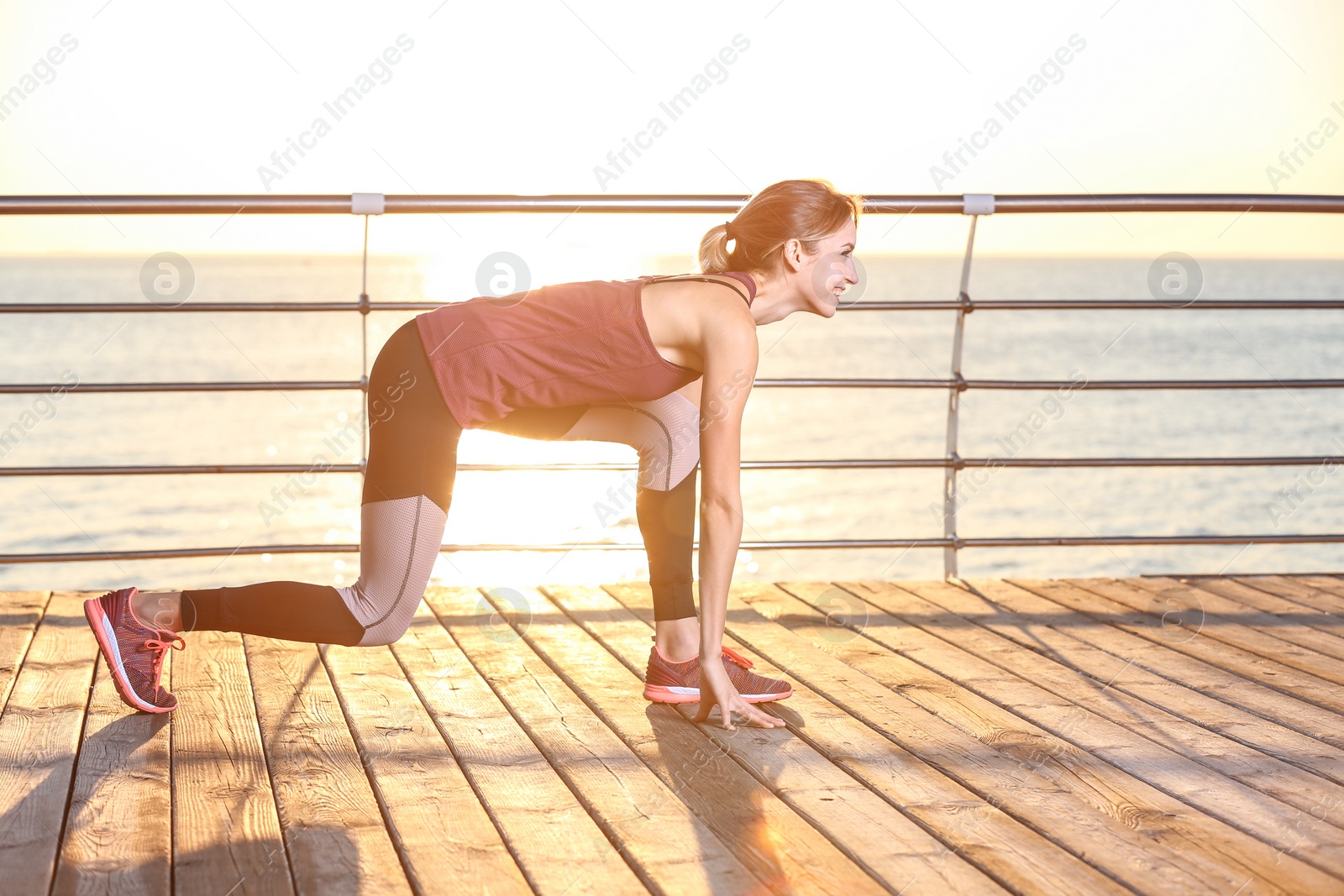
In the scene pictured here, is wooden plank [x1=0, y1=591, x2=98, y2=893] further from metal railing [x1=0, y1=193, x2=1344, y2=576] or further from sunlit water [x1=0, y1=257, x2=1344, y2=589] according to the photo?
sunlit water [x1=0, y1=257, x2=1344, y2=589]

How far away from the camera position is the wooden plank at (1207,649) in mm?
2314

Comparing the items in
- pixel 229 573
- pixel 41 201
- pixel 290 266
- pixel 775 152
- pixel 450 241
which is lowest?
pixel 229 573

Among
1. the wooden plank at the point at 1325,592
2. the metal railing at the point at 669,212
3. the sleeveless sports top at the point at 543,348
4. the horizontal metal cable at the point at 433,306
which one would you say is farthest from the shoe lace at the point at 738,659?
the wooden plank at the point at 1325,592

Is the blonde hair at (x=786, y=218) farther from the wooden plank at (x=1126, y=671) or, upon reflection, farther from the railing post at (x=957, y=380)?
the wooden plank at (x=1126, y=671)

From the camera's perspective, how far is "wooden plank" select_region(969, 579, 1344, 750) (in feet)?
7.20

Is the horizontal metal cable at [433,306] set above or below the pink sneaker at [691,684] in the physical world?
above

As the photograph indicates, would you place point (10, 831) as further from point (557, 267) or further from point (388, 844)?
point (557, 267)

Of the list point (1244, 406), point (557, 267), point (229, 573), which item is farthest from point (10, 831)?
point (557, 267)

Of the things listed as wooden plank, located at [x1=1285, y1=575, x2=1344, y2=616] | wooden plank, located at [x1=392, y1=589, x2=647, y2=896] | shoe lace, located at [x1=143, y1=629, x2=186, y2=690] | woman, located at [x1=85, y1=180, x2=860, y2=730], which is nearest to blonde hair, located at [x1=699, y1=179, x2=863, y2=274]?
woman, located at [x1=85, y1=180, x2=860, y2=730]

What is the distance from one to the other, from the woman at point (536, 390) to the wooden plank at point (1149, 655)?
0.96m

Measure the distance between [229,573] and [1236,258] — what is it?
425 ft

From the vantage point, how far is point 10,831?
5.32 feet

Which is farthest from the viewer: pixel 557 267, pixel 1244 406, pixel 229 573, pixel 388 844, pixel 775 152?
pixel 557 267

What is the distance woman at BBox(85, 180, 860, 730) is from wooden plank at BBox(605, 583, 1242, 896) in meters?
0.27
